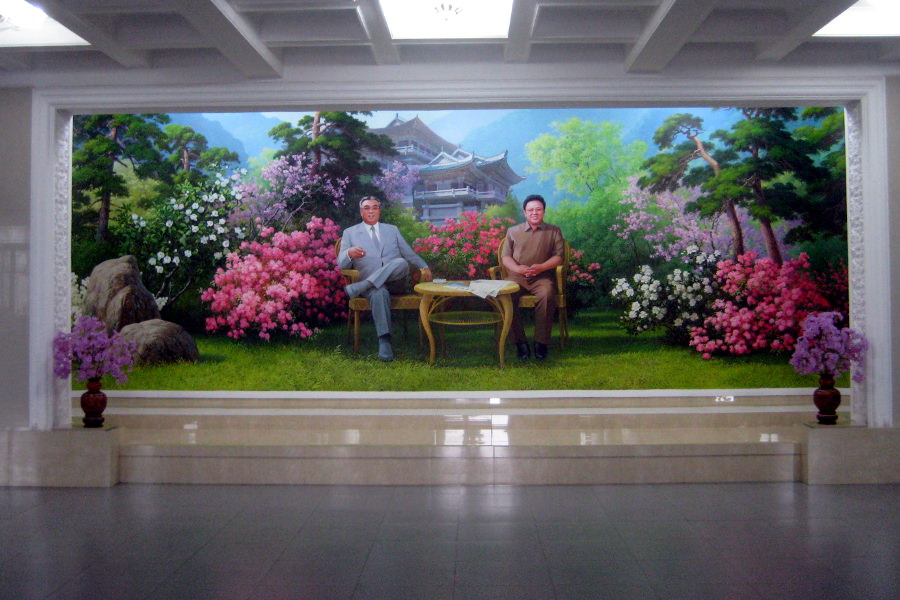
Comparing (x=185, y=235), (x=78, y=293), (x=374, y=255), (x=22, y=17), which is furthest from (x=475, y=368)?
(x=22, y=17)

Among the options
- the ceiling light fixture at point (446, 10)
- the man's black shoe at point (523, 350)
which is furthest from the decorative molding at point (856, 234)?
the ceiling light fixture at point (446, 10)

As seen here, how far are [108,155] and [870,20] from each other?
652 centimetres

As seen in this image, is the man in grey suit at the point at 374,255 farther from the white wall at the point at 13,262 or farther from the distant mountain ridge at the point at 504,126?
the white wall at the point at 13,262

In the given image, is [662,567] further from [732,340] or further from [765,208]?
[765,208]

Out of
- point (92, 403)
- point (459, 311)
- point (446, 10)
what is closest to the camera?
point (446, 10)

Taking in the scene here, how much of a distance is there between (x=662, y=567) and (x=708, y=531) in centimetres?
72

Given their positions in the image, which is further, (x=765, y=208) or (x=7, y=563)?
(x=765, y=208)

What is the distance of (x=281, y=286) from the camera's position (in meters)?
6.86

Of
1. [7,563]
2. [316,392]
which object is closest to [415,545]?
[7,563]

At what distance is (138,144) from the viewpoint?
6.90m

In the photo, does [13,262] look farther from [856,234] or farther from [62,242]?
[856,234]

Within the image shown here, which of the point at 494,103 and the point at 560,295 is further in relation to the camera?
the point at 560,295

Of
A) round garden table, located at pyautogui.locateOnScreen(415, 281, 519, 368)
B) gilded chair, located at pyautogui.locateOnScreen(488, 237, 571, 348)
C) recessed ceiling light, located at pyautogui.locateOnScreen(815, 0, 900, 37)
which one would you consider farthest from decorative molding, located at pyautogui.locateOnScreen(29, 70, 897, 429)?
round garden table, located at pyautogui.locateOnScreen(415, 281, 519, 368)

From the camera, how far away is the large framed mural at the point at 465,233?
21.9 feet
